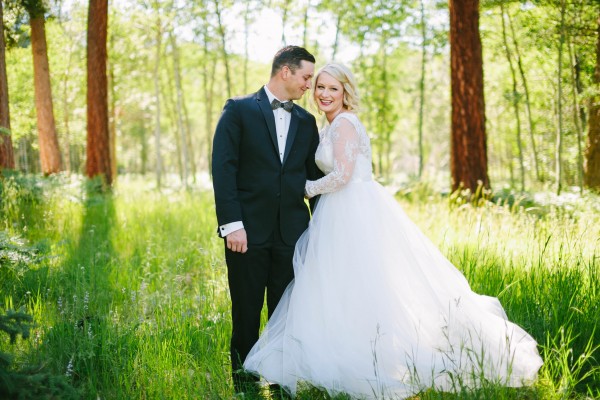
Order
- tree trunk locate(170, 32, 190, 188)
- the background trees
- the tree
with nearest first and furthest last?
the tree
the background trees
tree trunk locate(170, 32, 190, 188)

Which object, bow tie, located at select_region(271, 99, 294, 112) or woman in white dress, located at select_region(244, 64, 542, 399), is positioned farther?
bow tie, located at select_region(271, 99, 294, 112)

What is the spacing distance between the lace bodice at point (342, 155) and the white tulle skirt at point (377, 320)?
0.12 meters

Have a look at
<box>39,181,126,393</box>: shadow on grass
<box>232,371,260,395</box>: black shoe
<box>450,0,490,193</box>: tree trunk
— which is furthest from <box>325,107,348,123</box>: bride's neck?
<box>450,0,490,193</box>: tree trunk

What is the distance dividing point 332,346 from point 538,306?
5.72 feet

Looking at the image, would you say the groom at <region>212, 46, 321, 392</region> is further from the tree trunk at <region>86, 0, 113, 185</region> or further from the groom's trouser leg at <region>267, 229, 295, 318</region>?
the tree trunk at <region>86, 0, 113, 185</region>

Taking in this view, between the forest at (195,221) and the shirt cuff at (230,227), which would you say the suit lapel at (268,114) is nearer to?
the shirt cuff at (230,227)

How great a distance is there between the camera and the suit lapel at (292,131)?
3385mm

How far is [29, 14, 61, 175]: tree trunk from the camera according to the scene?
39.7ft

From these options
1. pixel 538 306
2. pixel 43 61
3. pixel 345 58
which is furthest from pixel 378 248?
pixel 345 58

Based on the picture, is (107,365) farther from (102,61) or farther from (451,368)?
(102,61)

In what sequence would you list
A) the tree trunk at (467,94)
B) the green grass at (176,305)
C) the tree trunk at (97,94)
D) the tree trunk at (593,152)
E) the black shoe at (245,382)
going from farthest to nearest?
the tree trunk at (97,94), the tree trunk at (593,152), the tree trunk at (467,94), the black shoe at (245,382), the green grass at (176,305)

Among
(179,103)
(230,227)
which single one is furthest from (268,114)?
(179,103)

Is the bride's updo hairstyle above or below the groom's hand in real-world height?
above

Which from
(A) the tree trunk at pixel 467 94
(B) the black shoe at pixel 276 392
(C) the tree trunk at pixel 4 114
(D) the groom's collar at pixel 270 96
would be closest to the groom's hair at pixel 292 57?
(D) the groom's collar at pixel 270 96
